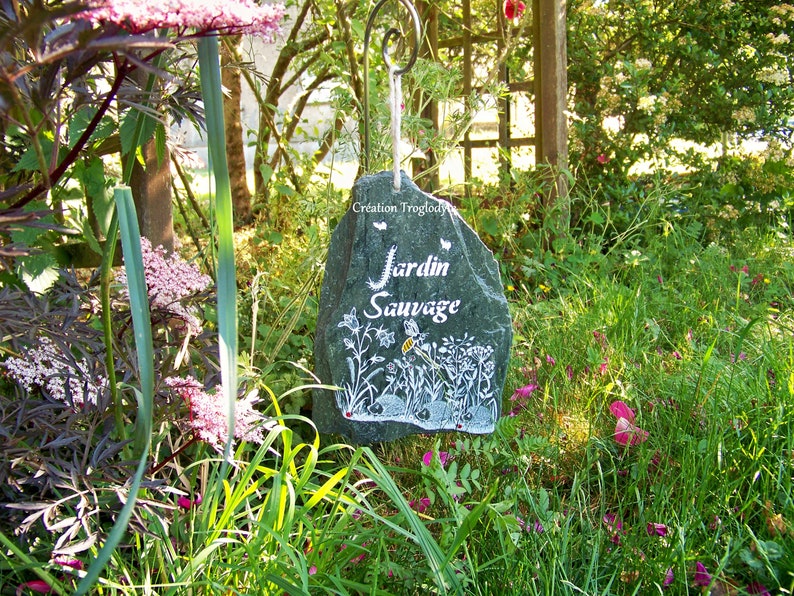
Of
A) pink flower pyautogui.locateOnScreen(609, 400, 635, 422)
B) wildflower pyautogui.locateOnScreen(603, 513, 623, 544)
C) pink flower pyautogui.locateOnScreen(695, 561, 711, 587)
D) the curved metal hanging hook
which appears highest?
the curved metal hanging hook

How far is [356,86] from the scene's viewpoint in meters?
3.49

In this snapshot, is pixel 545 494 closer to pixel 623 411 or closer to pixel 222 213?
pixel 623 411

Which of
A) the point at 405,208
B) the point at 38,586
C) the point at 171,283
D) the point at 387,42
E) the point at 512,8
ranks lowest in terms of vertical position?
the point at 38,586

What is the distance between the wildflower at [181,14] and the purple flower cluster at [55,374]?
846mm

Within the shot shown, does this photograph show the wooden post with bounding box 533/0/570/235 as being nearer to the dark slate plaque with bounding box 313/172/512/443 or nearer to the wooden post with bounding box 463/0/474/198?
the wooden post with bounding box 463/0/474/198

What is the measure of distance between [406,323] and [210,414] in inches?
29.4

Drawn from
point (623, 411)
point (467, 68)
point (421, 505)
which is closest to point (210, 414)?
point (421, 505)

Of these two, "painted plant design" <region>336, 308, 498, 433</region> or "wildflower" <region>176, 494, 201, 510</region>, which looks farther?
"painted plant design" <region>336, 308, 498, 433</region>

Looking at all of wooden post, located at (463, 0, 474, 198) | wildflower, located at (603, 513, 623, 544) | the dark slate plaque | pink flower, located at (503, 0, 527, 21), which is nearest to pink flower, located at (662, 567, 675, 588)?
wildflower, located at (603, 513, 623, 544)

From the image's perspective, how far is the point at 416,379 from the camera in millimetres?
2070

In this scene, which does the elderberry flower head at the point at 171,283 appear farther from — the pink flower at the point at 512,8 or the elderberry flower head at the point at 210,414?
the pink flower at the point at 512,8

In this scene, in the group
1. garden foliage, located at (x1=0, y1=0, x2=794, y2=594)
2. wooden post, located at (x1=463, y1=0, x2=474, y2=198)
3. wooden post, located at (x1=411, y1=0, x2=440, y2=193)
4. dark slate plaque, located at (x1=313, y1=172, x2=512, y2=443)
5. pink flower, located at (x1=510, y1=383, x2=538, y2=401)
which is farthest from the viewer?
wooden post, located at (x1=463, y1=0, x2=474, y2=198)

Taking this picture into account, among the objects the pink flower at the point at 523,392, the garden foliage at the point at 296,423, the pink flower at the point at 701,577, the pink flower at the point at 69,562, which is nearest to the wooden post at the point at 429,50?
the garden foliage at the point at 296,423

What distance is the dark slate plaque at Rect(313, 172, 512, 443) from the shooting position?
1993mm
